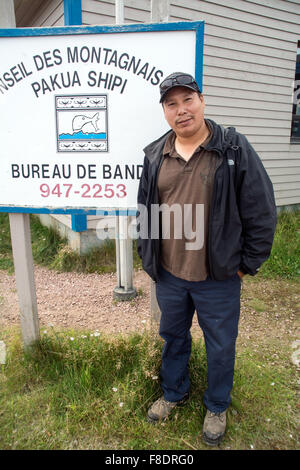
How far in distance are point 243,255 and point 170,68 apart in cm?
117

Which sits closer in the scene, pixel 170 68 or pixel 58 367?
pixel 170 68

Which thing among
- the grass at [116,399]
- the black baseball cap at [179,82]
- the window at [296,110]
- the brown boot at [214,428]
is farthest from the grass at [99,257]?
the black baseball cap at [179,82]

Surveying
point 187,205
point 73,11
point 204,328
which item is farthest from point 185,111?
point 73,11

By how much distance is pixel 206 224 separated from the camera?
182 centimetres

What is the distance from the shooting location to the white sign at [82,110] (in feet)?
6.91

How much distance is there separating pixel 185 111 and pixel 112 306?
2490mm

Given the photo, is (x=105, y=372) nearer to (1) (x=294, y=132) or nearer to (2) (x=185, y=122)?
(2) (x=185, y=122)

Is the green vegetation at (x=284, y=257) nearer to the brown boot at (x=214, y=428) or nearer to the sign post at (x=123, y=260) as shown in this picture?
the sign post at (x=123, y=260)

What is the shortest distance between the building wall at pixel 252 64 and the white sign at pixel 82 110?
2752 millimetres

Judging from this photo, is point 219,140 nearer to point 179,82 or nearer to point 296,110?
point 179,82

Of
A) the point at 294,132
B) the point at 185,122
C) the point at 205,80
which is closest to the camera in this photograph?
the point at 185,122

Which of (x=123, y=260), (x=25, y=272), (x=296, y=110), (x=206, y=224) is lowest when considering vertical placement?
(x=123, y=260)
